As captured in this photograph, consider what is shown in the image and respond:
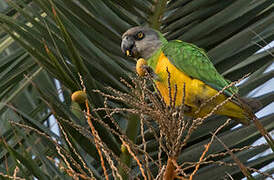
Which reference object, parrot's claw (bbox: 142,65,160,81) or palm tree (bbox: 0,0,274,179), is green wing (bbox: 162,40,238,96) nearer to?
palm tree (bbox: 0,0,274,179)

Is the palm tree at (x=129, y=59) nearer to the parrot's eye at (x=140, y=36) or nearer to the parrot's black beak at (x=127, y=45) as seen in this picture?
the parrot's black beak at (x=127, y=45)

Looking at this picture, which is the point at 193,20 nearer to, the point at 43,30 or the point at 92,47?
the point at 92,47

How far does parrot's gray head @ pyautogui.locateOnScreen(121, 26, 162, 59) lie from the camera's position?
2.50 metres

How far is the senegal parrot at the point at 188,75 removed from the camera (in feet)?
8.14

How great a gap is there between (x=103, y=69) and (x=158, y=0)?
1.67ft

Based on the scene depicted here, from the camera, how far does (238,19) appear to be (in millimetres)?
2383

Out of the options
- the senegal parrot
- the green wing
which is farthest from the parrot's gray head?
the green wing

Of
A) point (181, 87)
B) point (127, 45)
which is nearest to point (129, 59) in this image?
point (127, 45)

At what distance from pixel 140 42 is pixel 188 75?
1.68 feet

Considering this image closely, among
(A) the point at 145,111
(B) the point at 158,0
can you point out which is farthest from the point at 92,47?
(A) the point at 145,111

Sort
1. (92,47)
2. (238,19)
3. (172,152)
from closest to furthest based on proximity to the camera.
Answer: (172,152), (92,47), (238,19)

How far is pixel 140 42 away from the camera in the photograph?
3.02 m


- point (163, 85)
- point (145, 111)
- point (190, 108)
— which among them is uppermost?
point (145, 111)

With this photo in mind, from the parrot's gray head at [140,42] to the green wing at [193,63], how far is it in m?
0.12
